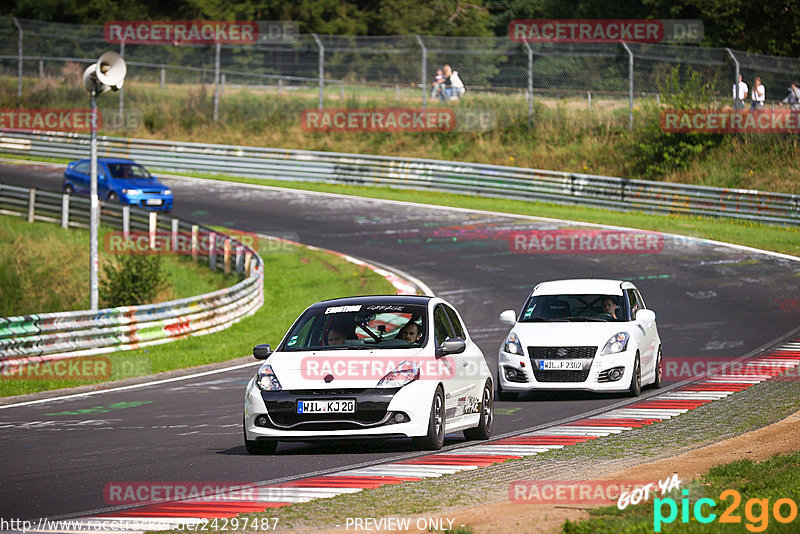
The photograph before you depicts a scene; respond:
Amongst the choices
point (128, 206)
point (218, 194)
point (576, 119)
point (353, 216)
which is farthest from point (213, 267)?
point (576, 119)

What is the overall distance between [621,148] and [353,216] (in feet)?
35.1

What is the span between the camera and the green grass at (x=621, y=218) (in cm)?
3170

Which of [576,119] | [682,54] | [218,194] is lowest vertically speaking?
[218,194]

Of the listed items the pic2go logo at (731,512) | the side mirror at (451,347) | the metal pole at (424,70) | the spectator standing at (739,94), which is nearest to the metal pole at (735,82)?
the spectator standing at (739,94)

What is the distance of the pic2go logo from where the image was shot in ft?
23.6

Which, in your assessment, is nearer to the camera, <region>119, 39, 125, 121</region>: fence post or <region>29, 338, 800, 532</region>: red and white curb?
<region>29, 338, 800, 532</region>: red and white curb

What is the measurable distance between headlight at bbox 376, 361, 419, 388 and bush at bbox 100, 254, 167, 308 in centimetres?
1606

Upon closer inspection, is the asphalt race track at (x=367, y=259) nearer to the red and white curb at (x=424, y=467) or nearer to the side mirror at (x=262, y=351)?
the red and white curb at (x=424, y=467)

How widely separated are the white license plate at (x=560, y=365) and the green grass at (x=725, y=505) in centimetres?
568

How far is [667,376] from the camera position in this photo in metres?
17.5

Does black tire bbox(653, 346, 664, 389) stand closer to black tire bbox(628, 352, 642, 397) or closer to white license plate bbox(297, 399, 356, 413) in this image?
black tire bbox(628, 352, 642, 397)

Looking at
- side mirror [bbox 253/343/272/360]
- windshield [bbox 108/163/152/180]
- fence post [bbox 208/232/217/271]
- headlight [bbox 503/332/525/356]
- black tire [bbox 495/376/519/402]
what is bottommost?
fence post [bbox 208/232/217/271]

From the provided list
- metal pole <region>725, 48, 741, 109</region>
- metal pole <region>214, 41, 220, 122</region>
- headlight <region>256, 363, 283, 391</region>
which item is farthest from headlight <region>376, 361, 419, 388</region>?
metal pole <region>214, 41, 220, 122</region>

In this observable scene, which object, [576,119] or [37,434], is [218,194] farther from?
[37,434]
